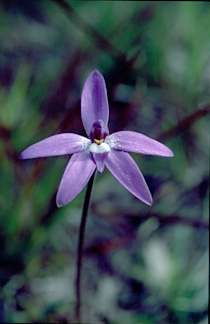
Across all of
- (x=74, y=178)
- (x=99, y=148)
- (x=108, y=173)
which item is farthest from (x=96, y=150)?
(x=108, y=173)

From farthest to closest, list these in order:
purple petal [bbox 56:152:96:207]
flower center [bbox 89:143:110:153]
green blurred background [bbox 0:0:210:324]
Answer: green blurred background [bbox 0:0:210:324] → flower center [bbox 89:143:110:153] → purple petal [bbox 56:152:96:207]

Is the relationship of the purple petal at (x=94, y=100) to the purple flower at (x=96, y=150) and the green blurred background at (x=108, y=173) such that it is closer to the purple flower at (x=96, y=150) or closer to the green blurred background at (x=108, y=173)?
the purple flower at (x=96, y=150)

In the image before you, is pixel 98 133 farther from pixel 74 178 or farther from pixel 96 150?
pixel 74 178

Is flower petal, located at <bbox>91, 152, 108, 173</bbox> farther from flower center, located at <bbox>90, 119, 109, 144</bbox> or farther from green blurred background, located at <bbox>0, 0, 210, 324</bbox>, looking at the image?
green blurred background, located at <bbox>0, 0, 210, 324</bbox>

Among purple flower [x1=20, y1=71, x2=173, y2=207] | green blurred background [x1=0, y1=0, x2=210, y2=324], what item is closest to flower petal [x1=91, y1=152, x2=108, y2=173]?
purple flower [x1=20, y1=71, x2=173, y2=207]

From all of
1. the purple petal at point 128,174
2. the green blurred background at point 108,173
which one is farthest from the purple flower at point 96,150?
the green blurred background at point 108,173


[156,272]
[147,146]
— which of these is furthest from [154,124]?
[147,146]
